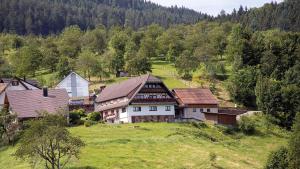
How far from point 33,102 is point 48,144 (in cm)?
2587

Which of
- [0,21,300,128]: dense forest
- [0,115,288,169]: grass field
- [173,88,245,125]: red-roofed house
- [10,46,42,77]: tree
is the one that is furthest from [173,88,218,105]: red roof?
[10,46,42,77]: tree

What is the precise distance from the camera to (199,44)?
148 m

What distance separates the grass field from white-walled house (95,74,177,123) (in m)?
5.08

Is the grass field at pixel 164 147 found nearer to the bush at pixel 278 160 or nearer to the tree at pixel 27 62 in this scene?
the bush at pixel 278 160

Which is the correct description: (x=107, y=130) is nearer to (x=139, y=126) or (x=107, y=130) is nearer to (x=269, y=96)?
(x=139, y=126)

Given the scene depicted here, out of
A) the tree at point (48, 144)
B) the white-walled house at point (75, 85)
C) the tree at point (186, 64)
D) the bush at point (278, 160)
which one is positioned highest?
the tree at point (186, 64)

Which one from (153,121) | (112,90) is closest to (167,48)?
(112,90)

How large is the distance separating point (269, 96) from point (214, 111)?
9.07m

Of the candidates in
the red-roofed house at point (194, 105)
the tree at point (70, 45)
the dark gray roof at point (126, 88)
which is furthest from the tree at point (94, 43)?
the red-roofed house at point (194, 105)

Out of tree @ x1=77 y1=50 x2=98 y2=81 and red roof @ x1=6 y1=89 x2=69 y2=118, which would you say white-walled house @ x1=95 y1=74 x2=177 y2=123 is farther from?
tree @ x1=77 y1=50 x2=98 y2=81

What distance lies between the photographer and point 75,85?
99.6 metres

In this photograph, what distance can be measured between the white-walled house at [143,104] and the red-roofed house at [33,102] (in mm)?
8302

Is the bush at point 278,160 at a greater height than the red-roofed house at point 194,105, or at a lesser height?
lesser

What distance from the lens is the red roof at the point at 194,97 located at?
79.1 m
